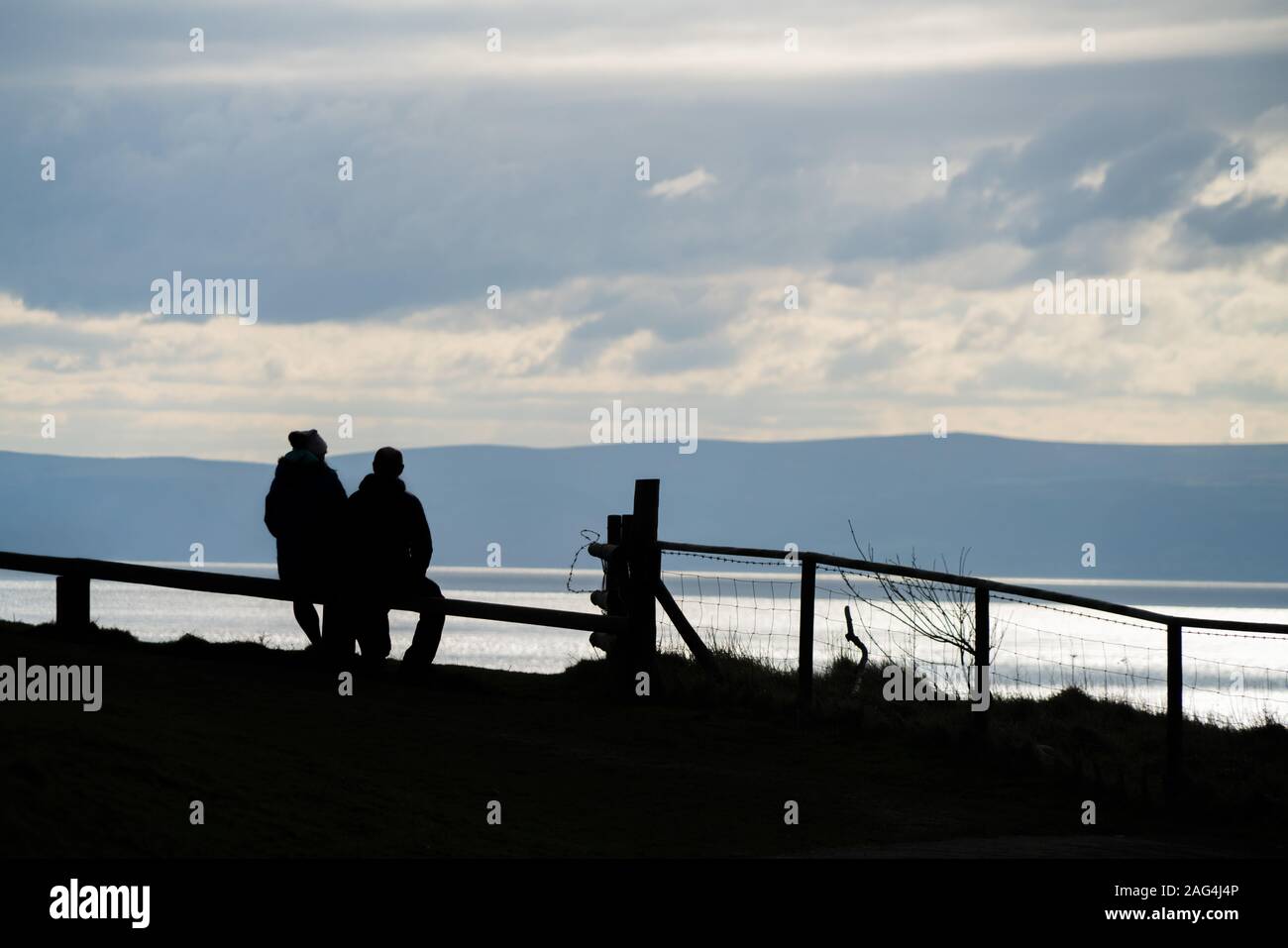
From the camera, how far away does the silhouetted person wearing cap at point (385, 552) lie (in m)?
14.6

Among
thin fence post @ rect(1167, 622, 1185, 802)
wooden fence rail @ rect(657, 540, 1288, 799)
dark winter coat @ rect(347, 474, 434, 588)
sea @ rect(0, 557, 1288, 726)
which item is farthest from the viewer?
sea @ rect(0, 557, 1288, 726)

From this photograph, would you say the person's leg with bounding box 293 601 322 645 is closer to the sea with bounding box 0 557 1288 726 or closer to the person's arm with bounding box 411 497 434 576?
the person's arm with bounding box 411 497 434 576

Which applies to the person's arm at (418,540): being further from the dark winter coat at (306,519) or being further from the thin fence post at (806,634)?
the thin fence post at (806,634)

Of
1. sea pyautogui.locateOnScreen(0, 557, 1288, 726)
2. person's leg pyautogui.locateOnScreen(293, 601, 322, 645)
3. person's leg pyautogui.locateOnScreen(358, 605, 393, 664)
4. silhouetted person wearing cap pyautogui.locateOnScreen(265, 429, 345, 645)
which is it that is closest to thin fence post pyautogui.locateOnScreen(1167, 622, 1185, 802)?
sea pyautogui.locateOnScreen(0, 557, 1288, 726)

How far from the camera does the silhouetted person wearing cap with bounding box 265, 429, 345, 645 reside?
14.6 m

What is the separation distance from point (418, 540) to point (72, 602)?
3165 mm

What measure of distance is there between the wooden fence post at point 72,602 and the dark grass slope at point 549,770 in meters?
0.14

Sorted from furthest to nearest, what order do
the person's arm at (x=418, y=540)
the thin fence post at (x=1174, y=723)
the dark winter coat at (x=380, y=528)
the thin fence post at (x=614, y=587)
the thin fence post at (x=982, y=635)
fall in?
the thin fence post at (x=614, y=587) → the person's arm at (x=418, y=540) → the dark winter coat at (x=380, y=528) → the thin fence post at (x=982, y=635) → the thin fence post at (x=1174, y=723)

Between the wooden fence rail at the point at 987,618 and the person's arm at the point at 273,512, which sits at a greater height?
the person's arm at the point at 273,512

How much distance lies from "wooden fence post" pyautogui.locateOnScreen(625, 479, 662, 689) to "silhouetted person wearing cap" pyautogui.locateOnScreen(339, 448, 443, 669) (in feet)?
5.86

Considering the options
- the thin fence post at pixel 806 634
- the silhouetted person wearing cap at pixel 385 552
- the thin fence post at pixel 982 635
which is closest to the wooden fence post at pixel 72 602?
the silhouetted person wearing cap at pixel 385 552

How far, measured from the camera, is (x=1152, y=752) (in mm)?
15641

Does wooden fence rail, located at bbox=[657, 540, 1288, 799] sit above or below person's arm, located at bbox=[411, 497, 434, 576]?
below
